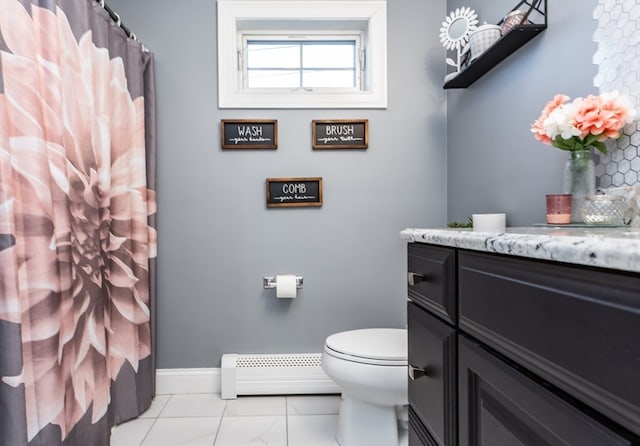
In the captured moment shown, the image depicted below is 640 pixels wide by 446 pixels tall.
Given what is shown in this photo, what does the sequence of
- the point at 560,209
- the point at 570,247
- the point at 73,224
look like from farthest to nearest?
the point at 73,224, the point at 560,209, the point at 570,247

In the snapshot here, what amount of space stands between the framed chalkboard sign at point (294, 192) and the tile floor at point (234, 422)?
1.03 metres

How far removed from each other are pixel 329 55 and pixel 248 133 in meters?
0.69

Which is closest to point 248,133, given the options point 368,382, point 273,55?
point 273,55

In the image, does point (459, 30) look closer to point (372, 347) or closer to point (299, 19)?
point (299, 19)

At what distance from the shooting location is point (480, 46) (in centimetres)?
141

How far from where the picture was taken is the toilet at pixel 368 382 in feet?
4.31

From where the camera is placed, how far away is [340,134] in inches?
76.2

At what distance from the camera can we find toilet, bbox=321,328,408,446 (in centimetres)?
131

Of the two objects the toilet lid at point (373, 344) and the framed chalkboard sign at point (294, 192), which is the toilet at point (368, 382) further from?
the framed chalkboard sign at point (294, 192)

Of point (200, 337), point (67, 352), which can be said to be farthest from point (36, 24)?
point (200, 337)

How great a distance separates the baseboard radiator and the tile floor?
4 centimetres

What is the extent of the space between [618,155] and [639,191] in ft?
0.38

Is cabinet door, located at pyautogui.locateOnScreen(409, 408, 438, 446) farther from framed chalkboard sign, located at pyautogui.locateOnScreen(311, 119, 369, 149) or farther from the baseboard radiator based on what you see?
framed chalkboard sign, located at pyautogui.locateOnScreen(311, 119, 369, 149)

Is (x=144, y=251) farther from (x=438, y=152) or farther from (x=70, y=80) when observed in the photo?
(x=438, y=152)
